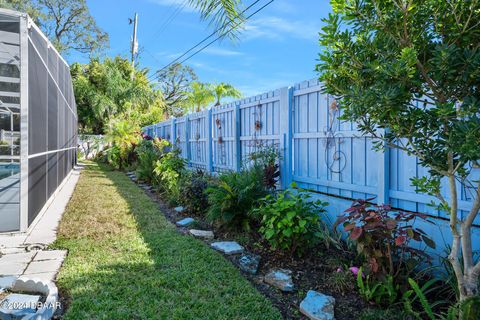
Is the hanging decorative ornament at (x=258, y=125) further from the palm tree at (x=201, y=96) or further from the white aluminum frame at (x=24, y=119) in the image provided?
the palm tree at (x=201, y=96)

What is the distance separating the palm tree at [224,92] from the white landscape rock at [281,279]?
17503 millimetres

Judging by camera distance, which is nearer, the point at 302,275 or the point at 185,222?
the point at 302,275

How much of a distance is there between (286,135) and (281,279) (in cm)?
222

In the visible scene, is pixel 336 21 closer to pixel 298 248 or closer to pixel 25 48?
pixel 298 248

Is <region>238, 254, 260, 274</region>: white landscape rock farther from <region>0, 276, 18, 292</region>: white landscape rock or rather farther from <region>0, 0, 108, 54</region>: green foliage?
<region>0, 0, 108, 54</region>: green foliage

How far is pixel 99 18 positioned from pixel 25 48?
2325cm

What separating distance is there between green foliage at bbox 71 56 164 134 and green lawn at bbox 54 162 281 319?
15466 mm

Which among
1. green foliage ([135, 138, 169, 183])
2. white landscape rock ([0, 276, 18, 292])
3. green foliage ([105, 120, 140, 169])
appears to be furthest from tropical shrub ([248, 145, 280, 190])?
green foliage ([105, 120, 140, 169])

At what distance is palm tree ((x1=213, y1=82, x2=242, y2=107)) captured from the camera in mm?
19844

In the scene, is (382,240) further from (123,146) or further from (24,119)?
(123,146)

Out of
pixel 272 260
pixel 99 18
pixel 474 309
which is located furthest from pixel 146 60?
pixel 474 309

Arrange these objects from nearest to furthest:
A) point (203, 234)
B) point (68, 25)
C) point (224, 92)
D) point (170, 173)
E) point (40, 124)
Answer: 1. point (203, 234)
2. point (40, 124)
3. point (170, 173)
4. point (224, 92)
5. point (68, 25)

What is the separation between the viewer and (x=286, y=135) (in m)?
4.61

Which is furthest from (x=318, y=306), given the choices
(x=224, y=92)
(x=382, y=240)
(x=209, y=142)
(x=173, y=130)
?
(x=224, y=92)
